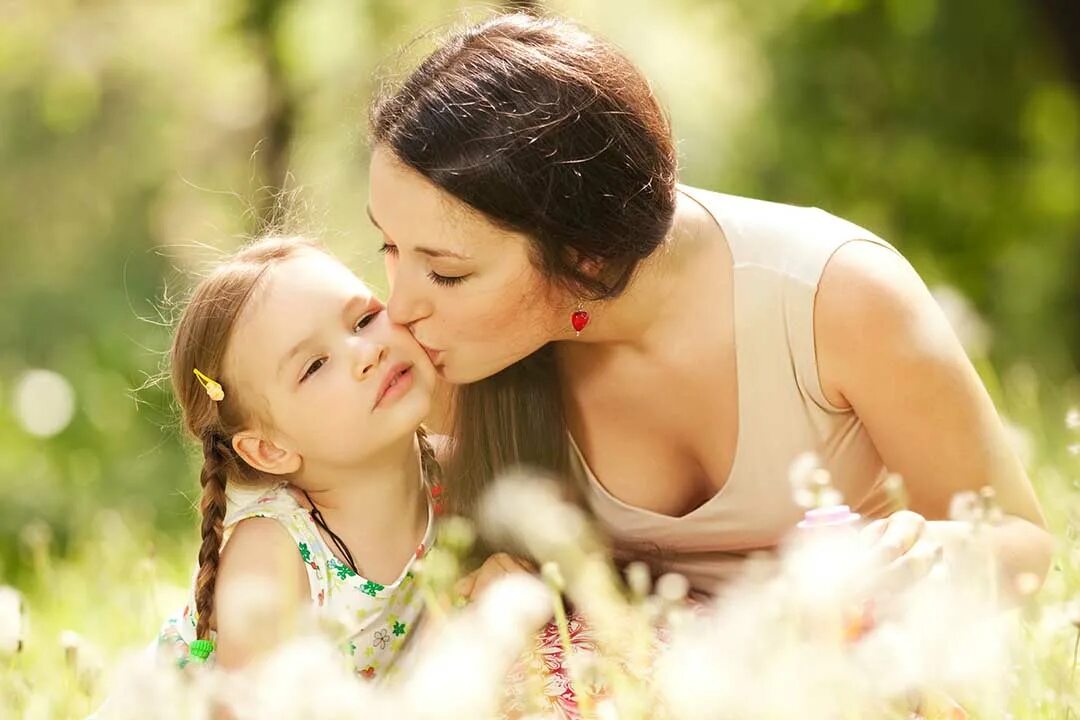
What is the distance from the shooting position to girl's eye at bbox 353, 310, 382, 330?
2498 millimetres

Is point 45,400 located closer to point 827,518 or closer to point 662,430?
point 662,430

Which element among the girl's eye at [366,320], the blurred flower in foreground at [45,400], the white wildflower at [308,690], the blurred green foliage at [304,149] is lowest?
the blurred flower in foreground at [45,400]

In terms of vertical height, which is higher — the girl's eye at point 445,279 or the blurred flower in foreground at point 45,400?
the girl's eye at point 445,279

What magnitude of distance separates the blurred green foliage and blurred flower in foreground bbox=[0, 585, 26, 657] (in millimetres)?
3462

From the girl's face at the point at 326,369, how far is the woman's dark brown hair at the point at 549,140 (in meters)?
0.29

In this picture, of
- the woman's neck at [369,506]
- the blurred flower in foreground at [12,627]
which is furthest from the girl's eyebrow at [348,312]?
the blurred flower in foreground at [12,627]

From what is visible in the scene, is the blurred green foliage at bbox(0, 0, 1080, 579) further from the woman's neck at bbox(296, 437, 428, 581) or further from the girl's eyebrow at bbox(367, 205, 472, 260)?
the girl's eyebrow at bbox(367, 205, 472, 260)

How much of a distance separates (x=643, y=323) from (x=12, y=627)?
4.02ft

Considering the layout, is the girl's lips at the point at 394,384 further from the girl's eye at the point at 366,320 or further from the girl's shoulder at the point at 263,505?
the girl's shoulder at the point at 263,505

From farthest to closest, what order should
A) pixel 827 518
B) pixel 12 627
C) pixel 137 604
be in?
1. pixel 137 604
2. pixel 12 627
3. pixel 827 518

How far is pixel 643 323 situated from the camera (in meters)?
2.64

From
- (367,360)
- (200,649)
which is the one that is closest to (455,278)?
(367,360)

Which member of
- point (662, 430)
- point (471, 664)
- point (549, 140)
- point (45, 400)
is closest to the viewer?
point (471, 664)

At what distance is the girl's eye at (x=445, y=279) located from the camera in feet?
7.73
